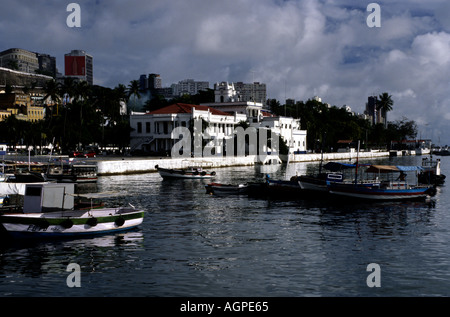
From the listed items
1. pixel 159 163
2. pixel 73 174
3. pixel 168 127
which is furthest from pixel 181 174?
pixel 168 127

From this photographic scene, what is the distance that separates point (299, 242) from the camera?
91.4 feet

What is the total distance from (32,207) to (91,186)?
30.7 metres

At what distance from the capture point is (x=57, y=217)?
28375 millimetres

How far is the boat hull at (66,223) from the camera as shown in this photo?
2761 cm

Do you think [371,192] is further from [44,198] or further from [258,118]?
[258,118]

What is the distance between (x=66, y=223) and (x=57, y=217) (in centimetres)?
73

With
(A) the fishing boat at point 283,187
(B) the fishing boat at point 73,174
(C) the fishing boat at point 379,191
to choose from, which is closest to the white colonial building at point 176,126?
(B) the fishing boat at point 73,174

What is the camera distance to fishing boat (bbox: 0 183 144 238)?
2772 cm

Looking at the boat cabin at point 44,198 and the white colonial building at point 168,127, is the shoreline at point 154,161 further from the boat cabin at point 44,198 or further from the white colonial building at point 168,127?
the boat cabin at point 44,198

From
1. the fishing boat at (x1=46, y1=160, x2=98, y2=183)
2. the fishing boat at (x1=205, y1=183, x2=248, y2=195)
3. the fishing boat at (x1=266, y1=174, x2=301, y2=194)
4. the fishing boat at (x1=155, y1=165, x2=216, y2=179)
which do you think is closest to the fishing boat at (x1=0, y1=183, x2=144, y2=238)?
the fishing boat at (x1=205, y1=183, x2=248, y2=195)

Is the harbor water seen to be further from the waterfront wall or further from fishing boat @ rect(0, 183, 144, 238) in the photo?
the waterfront wall

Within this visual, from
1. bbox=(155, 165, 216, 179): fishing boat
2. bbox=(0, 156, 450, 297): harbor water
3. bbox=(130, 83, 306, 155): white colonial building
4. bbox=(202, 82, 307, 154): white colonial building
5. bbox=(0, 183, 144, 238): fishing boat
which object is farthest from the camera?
bbox=(202, 82, 307, 154): white colonial building

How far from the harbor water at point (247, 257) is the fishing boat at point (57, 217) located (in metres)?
0.77
